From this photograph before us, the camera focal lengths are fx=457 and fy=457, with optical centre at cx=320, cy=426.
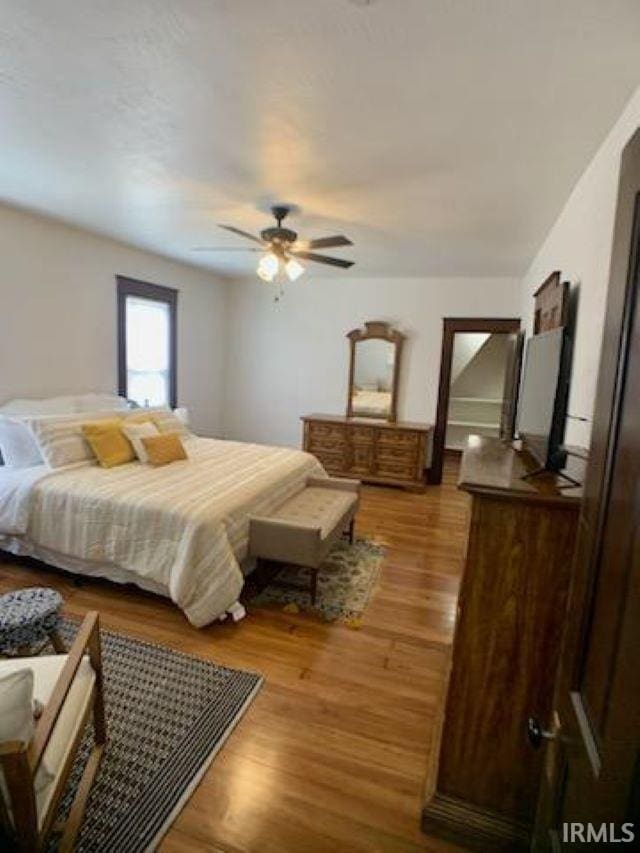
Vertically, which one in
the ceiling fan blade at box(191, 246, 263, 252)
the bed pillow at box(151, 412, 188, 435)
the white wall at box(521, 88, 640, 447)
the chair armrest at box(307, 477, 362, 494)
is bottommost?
the chair armrest at box(307, 477, 362, 494)

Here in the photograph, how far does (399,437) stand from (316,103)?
403cm

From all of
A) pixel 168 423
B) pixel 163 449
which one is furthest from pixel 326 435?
pixel 163 449

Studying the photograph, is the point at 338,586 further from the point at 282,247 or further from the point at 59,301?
the point at 59,301

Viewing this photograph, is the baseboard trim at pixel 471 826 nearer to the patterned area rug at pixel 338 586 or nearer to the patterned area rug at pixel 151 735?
the patterned area rug at pixel 151 735

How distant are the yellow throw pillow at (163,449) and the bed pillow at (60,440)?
1.41 ft

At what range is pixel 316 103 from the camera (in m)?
1.95

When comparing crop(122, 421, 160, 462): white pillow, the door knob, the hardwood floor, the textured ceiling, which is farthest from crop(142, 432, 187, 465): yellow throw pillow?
the door knob

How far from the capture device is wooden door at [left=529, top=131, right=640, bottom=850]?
0.63 metres

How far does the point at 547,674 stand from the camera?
145 cm

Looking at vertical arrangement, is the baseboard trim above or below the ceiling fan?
below

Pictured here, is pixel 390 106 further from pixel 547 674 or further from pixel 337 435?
pixel 337 435

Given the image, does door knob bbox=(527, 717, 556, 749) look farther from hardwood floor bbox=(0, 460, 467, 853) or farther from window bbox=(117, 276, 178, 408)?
window bbox=(117, 276, 178, 408)

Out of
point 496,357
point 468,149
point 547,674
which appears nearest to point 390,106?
point 468,149

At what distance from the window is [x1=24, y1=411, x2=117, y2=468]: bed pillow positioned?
4.63ft
